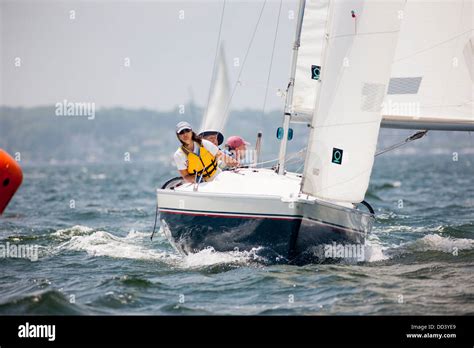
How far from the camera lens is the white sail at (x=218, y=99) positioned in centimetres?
2387

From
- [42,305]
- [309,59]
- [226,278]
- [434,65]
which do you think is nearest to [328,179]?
[226,278]

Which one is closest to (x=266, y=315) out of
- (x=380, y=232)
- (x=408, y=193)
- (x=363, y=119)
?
(x=363, y=119)

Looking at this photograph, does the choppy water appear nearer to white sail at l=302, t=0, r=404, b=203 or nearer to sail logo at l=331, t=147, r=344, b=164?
white sail at l=302, t=0, r=404, b=203

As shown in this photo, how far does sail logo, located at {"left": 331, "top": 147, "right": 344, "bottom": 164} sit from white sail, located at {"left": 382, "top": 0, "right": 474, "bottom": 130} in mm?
2181

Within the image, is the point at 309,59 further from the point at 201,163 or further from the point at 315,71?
the point at 201,163

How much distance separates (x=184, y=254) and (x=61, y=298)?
2.51m

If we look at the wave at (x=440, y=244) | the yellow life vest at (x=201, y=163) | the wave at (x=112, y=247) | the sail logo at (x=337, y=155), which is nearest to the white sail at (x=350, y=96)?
the sail logo at (x=337, y=155)

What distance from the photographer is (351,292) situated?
951 centimetres

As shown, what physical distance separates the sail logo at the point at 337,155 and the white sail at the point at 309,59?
1791 millimetres

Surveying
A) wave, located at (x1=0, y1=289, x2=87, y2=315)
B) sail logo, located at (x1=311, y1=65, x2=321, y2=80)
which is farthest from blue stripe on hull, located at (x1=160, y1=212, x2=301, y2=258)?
sail logo, located at (x1=311, y1=65, x2=321, y2=80)

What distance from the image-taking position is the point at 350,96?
1037 centimetres

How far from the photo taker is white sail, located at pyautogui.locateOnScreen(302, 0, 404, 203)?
10359 millimetres

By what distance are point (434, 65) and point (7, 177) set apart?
6496 mm
